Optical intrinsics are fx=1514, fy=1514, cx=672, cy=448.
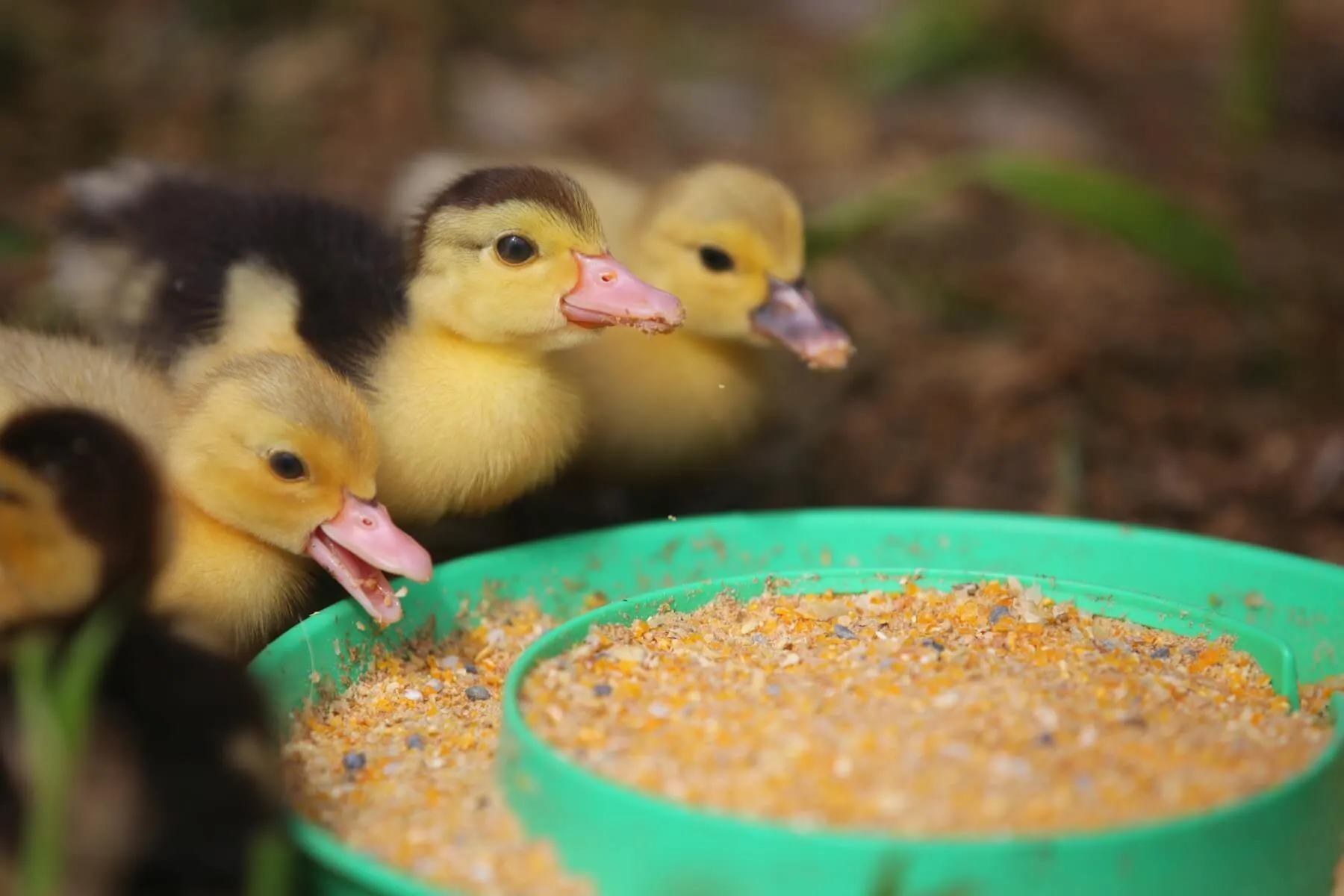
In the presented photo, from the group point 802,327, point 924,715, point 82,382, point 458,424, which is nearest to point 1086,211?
point 802,327

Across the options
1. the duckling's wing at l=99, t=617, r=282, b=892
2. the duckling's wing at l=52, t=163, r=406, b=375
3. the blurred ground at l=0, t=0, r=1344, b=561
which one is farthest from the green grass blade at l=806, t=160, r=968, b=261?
the duckling's wing at l=99, t=617, r=282, b=892

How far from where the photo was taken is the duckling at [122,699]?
1603mm

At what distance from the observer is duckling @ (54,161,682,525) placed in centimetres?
249

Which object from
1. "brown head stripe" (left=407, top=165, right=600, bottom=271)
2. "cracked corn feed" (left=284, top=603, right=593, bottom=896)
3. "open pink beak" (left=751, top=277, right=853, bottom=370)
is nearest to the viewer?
"cracked corn feed" (left=284, top=603, right=593, bottom=896)

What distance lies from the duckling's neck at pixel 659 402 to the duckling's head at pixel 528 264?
35cm

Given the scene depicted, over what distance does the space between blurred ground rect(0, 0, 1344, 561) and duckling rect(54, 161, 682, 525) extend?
645 millimetres

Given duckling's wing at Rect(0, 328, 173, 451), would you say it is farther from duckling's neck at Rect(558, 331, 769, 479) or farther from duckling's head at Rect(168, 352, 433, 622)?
duckling's neck at Rect(558, 331, 769, 479)

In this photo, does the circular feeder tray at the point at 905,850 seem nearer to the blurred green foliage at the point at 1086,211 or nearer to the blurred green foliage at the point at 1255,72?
the blurred green foliage at the point at 1086,211

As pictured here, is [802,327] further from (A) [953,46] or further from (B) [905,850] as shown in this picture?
(A) [953,46]

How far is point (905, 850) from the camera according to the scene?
1521mm

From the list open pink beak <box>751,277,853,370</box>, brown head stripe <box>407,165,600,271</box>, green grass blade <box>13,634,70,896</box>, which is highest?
brown head stripe <box>407,165,600,271</box>

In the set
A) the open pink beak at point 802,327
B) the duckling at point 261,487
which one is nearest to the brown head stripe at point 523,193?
the duckling at point 261,487

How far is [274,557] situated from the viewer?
2.33 m

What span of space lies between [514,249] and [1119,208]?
1509 mm
